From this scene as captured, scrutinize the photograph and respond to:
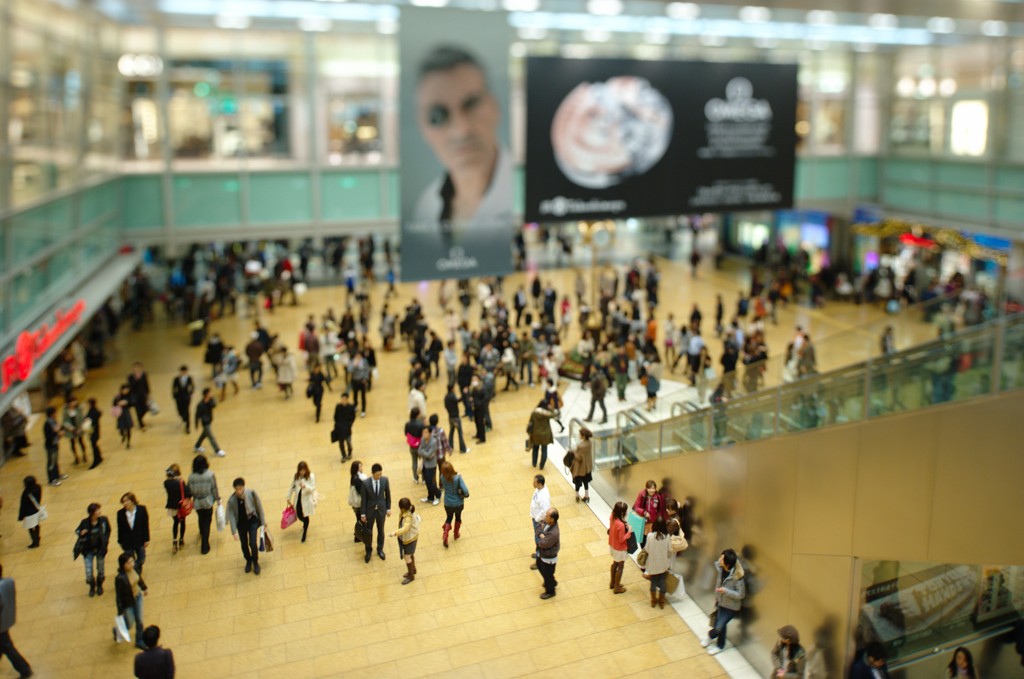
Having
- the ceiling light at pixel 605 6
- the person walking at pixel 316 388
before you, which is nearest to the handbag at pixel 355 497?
the person walking at pixel 316 388

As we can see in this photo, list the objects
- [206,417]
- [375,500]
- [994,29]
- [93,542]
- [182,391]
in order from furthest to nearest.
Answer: [994,29] → [182,391] → [206,417] → [375,500] → [93,542]

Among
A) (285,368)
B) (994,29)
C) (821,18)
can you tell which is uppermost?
(994,29)

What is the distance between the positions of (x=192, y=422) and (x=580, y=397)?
7193 millimetres

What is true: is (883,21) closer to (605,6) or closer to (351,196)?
(605,6)

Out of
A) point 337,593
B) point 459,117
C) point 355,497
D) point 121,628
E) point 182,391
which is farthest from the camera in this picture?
point 182,391

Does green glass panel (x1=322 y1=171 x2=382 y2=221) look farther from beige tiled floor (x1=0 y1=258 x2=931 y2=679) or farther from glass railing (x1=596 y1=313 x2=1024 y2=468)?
glass railing (x1=596 y1=313 x2=1024 y2=468)

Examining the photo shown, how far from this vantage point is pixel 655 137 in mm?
16688

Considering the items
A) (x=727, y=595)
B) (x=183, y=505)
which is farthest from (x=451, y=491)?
(x=727, y=595)

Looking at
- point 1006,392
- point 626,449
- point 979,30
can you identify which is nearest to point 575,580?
point 626,449

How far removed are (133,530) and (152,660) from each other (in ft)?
8.91

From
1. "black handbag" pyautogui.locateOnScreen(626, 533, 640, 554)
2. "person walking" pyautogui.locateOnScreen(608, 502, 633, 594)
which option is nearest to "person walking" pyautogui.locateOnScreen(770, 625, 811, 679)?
"person walking" pyautogui.locateOnScreen(608, 502, 633, 594)

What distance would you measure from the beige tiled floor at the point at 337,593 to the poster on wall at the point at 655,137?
5.14 m

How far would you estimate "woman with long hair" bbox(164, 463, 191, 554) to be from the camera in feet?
33.9

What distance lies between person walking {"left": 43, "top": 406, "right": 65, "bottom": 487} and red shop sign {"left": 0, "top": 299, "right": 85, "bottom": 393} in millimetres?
669
